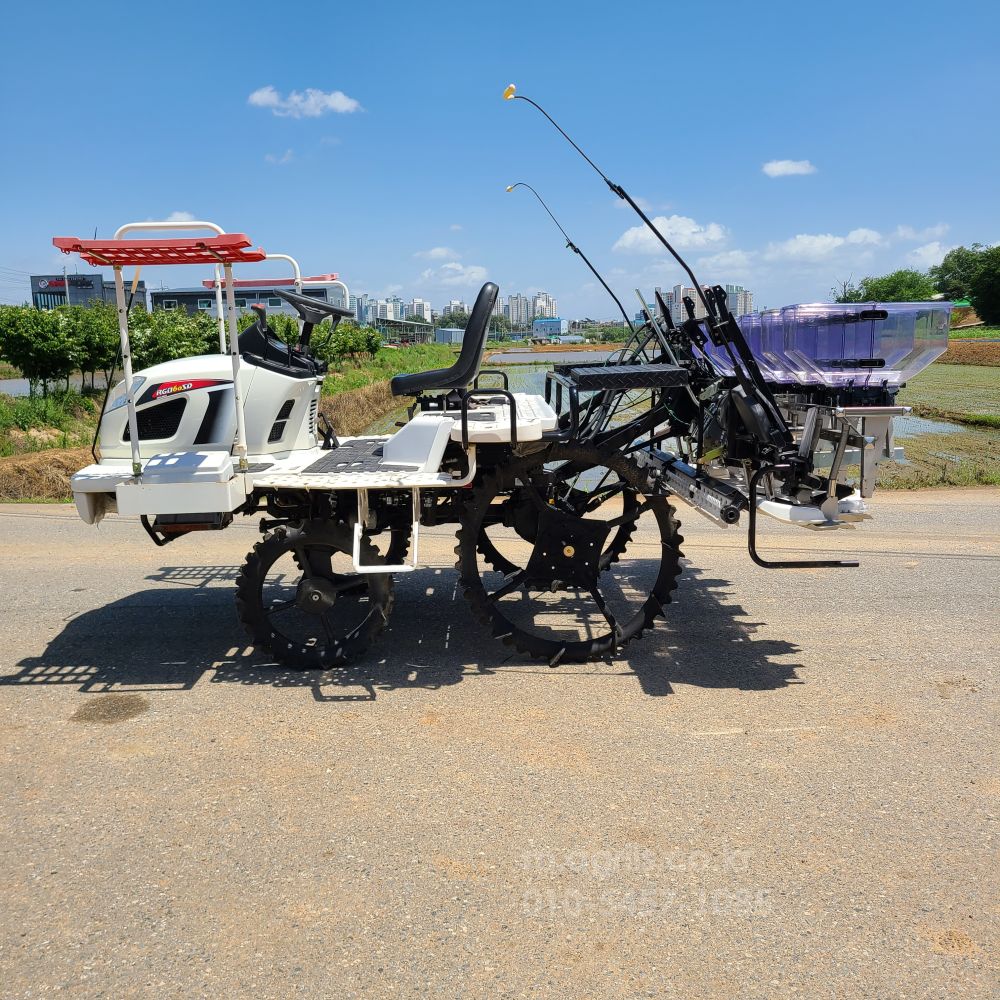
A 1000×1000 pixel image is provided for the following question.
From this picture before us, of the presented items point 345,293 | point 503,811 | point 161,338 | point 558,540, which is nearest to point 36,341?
point 161,338

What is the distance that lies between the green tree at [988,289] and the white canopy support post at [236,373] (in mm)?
94345

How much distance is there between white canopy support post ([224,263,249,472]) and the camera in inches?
186

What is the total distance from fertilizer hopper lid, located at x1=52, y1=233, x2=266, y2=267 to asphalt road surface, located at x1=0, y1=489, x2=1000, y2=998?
2.43 m

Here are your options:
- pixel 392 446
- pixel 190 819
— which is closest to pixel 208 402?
pixel 392 446

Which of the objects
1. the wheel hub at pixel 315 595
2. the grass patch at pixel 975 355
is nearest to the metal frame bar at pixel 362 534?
the wheel hub at pixel 315 595

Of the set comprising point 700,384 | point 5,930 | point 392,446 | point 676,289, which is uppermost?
point 676,289

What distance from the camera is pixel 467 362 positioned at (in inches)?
201

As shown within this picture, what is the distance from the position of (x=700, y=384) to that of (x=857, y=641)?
2.01 m

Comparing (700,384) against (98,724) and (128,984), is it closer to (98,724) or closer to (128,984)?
(98,724)

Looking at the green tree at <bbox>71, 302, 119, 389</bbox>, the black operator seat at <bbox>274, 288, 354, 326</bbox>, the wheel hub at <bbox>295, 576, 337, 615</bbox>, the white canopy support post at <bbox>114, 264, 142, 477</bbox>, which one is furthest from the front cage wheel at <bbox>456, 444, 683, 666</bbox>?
the green tree at <bbox>71, 302, 119, 389</bbox>

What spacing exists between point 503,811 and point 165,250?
329cm

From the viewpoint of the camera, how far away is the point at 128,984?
277 centimetres

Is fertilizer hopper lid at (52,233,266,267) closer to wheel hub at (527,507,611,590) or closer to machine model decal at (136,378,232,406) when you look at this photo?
machine model decal at (136,378,232,406)

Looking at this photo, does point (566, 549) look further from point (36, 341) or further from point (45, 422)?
point (36, 341)
